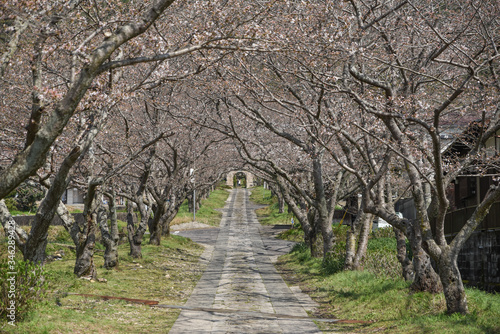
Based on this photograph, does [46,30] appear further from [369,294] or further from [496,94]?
[369,294]

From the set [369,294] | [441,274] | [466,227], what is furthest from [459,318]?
[369,294]

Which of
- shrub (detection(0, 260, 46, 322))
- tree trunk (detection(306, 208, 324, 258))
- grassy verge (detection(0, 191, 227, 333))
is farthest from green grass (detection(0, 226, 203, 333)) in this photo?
tree trunk (detection(306, 208, 324, 258))

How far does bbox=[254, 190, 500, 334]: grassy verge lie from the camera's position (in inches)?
360

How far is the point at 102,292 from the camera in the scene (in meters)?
13.9

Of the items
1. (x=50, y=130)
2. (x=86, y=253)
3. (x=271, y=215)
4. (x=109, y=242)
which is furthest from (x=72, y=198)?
(x=50, y=130)

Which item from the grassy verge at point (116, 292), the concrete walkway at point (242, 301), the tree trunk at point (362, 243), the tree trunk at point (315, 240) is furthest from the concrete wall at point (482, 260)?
the grassy verge at point (116, 292)

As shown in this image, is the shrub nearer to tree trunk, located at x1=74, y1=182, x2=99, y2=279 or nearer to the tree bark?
the tree bark

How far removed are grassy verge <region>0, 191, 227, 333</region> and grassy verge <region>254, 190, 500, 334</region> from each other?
4.07 meters

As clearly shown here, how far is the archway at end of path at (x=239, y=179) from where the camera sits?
374ft

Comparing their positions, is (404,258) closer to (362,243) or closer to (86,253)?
(362,243)

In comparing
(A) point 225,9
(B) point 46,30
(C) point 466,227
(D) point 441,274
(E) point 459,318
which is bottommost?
(E) point 459,318

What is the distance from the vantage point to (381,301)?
12.2 m

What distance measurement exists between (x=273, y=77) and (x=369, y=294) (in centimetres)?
902

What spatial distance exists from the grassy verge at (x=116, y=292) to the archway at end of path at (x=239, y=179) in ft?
284
